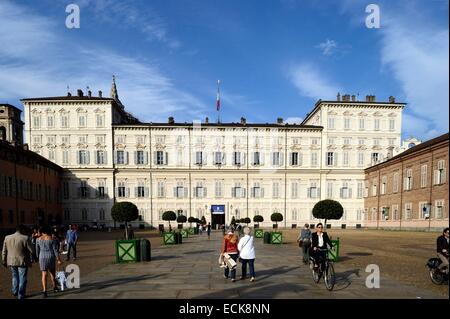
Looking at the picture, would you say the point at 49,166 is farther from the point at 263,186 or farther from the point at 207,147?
the point at 263,186

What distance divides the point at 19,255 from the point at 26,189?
37.0 meters

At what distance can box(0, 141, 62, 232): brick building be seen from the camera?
3284 cm

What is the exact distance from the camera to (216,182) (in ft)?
163

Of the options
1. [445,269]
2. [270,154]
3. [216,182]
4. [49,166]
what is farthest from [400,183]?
[49,166]

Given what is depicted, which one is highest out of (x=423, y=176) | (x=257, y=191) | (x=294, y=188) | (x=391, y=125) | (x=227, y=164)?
(x=391, y=125)

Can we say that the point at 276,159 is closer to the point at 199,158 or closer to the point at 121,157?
the point at 199,158

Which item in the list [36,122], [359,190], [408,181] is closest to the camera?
[408,181]

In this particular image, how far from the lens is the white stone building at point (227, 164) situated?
48.7m

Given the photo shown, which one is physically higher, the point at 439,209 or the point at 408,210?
the point at 408,210

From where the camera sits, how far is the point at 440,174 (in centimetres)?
3275

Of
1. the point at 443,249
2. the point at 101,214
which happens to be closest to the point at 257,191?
the point at 101,214

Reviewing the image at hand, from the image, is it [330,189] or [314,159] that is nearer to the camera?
[330,189]

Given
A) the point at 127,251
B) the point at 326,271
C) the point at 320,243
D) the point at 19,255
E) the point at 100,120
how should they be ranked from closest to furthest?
the point at 19,255 < the point at 326,271 < the point at 320,243 < the point at 127,251 < the point at 100,120
